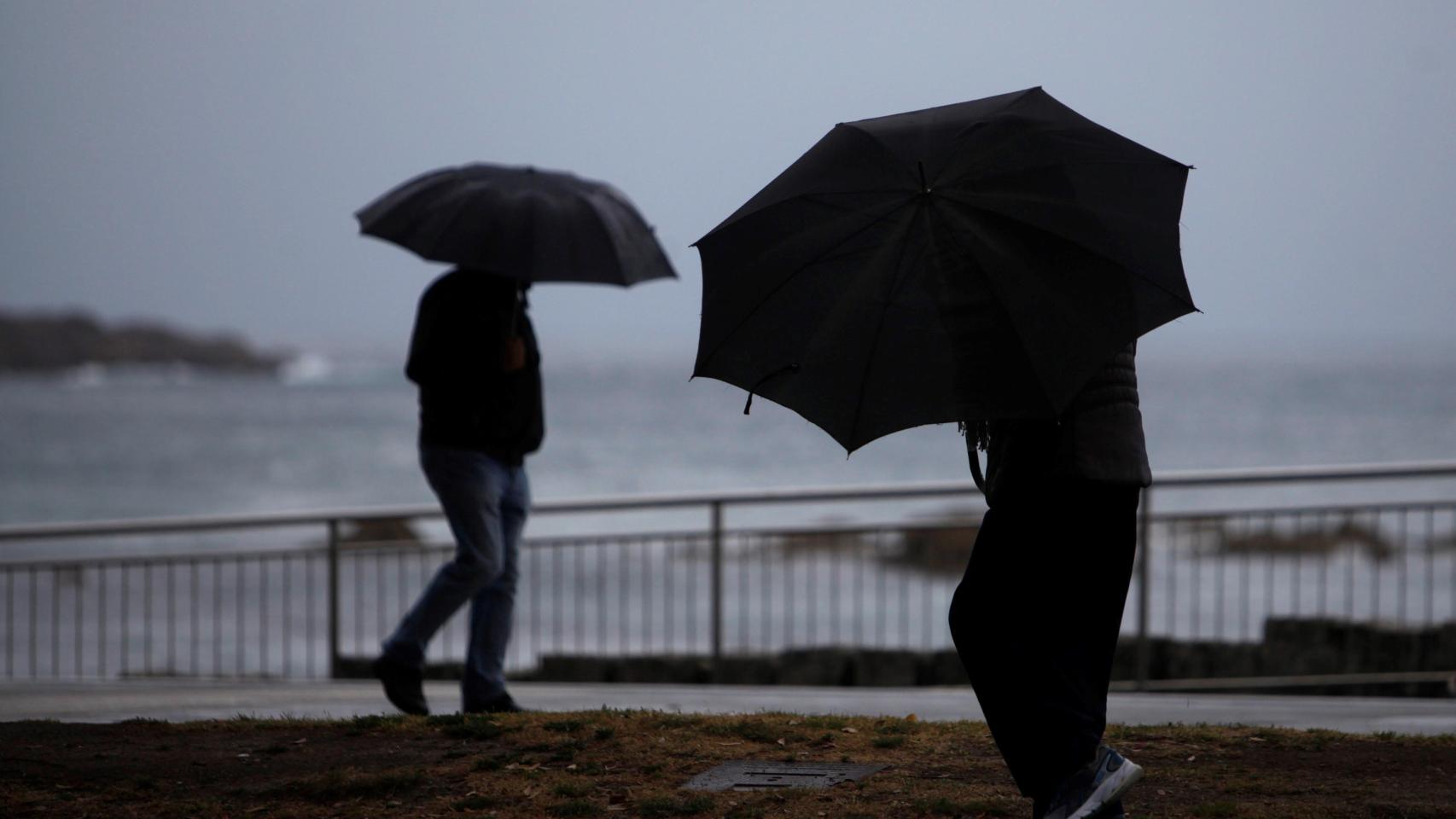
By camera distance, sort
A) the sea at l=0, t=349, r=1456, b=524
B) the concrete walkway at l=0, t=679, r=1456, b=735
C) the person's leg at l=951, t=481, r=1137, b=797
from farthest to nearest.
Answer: the sea at l=0, t=349, r=1456, b=524
the concrete walkway at l=0, t=679, r=1456, b=735
the person's leg at l=951, t=481, r=1137, b=797

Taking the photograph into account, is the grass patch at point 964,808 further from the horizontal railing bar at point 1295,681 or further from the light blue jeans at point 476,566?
the horizontal railing bar at point 1295,681

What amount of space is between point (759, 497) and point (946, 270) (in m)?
5.15

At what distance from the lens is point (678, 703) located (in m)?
7.97

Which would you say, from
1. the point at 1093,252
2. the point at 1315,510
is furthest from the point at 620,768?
the point at 1315,510

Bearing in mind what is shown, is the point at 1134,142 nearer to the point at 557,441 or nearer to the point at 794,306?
the point at 794,306

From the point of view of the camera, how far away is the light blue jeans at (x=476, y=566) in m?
6.50

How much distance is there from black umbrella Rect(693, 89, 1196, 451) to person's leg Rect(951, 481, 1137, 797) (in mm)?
523

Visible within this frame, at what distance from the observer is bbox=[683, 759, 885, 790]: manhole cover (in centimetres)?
502

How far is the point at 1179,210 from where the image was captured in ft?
12.6

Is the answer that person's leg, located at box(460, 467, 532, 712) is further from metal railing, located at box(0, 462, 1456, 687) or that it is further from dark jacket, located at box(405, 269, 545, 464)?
metal railing, located at box(0, 462, 1456, 687)

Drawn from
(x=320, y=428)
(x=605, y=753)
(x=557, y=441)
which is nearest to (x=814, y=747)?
(x=605, y=753)

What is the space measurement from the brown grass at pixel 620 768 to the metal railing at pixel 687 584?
260cm

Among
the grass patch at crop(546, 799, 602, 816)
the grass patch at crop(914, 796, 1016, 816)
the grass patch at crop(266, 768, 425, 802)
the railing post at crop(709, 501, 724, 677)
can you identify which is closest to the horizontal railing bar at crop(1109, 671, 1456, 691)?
the railing post at crop(709, 501, 724, 677)

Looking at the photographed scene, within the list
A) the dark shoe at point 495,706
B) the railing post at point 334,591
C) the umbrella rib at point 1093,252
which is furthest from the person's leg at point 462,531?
the umbrella rib at point 1093,252
